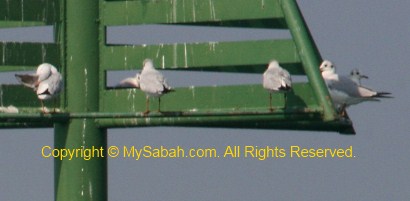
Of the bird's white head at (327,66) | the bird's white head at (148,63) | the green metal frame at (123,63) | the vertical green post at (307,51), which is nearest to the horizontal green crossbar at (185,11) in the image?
the green metal frame at (123,63)

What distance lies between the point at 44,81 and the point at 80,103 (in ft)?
3.24

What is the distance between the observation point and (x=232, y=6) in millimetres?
26547

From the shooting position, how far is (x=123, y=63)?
26953mm

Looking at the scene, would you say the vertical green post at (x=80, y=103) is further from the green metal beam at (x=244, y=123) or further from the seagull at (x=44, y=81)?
the seagull at (x=44, y=81)

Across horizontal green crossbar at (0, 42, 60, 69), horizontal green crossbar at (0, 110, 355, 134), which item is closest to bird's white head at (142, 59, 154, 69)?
horizontal green crossbar at (0, 110, 355, 134)

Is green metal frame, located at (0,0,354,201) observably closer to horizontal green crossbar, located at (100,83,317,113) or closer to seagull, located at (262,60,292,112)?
horizontal green crossbar, located at (100,83,317,113)

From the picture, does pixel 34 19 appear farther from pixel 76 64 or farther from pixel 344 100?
pixel 344 100

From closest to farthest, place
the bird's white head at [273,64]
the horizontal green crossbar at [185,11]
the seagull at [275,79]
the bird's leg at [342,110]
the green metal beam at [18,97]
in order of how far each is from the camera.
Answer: the seagull at [275,79], the bird's white head at [273,64], the horizontal green crossbar at [185,11], the green metal beam at [18,97], the bird's leg at [342,110]

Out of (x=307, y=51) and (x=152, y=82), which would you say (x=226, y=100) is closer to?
(x=152, y=82)

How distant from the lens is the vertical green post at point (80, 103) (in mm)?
26859

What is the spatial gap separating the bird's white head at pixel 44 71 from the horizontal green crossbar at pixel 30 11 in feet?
3.09

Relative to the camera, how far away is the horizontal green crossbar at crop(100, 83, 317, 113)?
26141mm

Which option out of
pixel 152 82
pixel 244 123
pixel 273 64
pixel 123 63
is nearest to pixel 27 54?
pixel 123 63

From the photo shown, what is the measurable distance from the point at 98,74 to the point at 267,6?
2.17 metres
